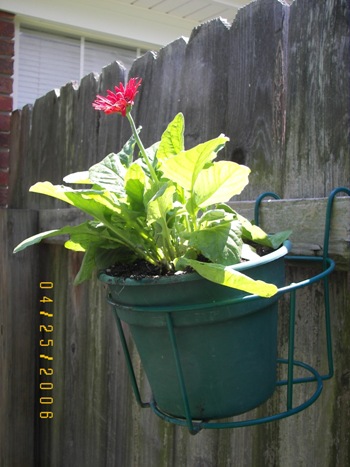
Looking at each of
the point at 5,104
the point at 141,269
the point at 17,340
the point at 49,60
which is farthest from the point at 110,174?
the point at 49,60

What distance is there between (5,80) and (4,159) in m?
0.78

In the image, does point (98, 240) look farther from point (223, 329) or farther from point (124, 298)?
point (223, 329)

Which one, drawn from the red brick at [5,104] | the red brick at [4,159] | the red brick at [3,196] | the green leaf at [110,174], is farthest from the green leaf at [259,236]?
the red brick at [5,104]

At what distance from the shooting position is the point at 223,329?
1.09 m

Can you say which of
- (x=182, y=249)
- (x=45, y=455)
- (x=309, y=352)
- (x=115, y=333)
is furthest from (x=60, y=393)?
(x=182, y=249)

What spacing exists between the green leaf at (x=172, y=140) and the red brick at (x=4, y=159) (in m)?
2.36

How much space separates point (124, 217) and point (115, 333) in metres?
1.10

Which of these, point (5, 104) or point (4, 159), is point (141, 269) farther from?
point (5, 104)

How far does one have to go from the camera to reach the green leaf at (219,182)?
1061 mm

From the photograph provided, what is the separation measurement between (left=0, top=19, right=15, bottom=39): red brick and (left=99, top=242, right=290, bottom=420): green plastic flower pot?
10.9 ft

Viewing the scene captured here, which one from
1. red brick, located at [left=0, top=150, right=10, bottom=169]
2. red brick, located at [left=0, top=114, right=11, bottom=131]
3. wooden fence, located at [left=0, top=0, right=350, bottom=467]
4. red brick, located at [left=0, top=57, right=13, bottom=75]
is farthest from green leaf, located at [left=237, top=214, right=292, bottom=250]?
red brick, located at [left=0, top=57, right=13, bottom=75]

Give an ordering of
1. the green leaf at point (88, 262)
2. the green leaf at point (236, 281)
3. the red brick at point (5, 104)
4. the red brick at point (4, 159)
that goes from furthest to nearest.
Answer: the red brick at point (5, 104), the red brick at point (4, 159), the green leaf at point (88, 262), the green leaf at point (236, 281)

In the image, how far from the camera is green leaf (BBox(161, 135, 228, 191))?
1.03 metres

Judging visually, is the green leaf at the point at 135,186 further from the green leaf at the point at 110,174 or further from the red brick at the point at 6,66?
the red brick at the point at 6,66
